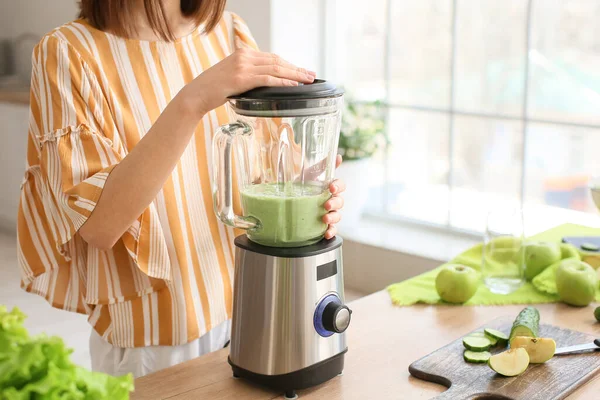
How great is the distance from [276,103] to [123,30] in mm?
450

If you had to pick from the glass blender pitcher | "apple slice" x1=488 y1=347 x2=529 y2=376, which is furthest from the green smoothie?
"apple slice" x1=488 y1=347 x2=529 y2=376

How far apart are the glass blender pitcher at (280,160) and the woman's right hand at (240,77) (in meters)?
0.02

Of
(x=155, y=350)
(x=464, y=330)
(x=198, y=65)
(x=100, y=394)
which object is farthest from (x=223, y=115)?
(x=100, y=394)

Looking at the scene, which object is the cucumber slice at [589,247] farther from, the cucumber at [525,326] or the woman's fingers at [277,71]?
the woman's fingers at [277,71]

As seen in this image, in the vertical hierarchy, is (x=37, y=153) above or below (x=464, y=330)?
above

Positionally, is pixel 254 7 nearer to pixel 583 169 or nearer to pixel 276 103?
pixel 583 169

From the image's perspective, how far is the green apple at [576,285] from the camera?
1546 mm

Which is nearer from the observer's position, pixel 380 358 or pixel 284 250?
pixel 284 250

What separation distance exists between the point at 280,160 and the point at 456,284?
0.50 meters

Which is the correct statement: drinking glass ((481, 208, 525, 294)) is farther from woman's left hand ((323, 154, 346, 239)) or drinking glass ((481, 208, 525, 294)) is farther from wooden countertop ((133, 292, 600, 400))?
woman's left hand ((323, 154, 346, 239))

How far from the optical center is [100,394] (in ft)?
2.52

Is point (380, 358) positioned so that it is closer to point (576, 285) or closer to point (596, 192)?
point (576, 285)

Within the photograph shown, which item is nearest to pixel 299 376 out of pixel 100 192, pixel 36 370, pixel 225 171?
pixel 225 171

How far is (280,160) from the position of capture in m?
1.26
